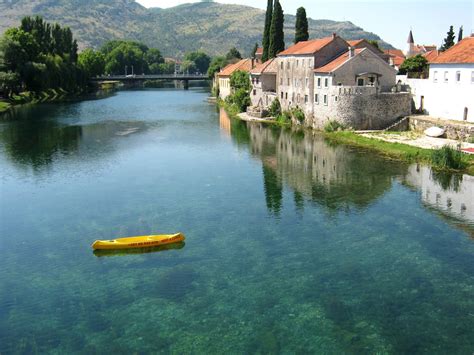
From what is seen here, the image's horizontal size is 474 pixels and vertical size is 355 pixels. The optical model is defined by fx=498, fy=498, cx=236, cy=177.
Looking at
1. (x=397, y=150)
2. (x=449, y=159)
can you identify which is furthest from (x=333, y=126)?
(x=449, y=159)

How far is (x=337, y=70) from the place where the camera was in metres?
56.0

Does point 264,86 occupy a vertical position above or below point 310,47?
below

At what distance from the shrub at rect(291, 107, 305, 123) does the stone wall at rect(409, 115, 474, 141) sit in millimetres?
14469

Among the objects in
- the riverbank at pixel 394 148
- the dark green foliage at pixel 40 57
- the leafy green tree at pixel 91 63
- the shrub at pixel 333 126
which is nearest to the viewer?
the riverbank at pixel 394 148

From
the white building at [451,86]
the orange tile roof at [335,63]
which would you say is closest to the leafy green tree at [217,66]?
the orange tile roof at [335,63]

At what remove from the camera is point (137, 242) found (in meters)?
26.2

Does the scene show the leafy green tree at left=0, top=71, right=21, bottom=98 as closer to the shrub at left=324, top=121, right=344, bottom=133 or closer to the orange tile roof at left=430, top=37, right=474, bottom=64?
the shrub at left=324, top=121, right=344, bottom=133

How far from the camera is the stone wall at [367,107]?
5456cm

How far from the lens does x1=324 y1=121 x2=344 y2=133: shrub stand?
55900 millimetres

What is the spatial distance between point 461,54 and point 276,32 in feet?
114

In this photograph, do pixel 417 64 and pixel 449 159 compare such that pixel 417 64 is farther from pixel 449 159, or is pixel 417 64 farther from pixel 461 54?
pixel 449 159

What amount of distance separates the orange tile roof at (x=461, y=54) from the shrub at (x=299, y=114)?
56.2 ft

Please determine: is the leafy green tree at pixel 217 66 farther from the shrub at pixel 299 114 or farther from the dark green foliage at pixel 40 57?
the shrub at pixel 299 114

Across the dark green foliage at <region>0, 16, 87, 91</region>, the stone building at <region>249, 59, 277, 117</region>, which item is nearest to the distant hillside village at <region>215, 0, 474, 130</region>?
the stone building at <region>249, 59, 277, 117</region>
